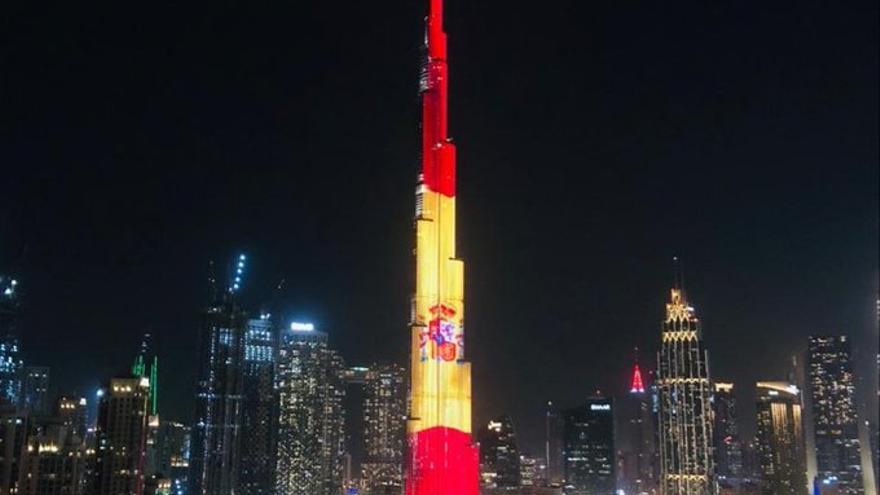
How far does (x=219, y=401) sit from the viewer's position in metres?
50.6

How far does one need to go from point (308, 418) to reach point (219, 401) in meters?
6.58

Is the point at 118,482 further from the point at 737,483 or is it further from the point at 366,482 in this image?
the point at 737,483

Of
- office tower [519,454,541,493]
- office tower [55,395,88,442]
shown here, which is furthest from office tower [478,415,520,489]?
office tower [55,395,88,442]

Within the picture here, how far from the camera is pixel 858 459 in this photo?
4597 centimetres

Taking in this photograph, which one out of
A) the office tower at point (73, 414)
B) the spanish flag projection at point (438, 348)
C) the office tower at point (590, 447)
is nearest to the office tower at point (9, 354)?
the office tower at point (73, 414)

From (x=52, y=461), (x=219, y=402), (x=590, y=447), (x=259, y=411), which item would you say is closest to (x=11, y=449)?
(x=52, y=461)

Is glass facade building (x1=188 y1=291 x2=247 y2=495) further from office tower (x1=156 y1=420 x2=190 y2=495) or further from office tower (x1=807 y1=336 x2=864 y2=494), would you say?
office tower (x1=807 y1=336 x2=864 y2=494)

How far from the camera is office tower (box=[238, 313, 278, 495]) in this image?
50.2 meters

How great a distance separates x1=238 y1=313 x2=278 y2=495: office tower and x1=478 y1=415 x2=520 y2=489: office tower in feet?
56.3

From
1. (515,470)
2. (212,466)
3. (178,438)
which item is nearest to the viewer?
(212,466)

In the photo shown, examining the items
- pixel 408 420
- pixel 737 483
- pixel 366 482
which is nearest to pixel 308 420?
pixel 366 482

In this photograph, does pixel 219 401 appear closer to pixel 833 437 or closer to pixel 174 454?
pixel 174 454

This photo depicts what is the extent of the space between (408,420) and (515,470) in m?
47.9

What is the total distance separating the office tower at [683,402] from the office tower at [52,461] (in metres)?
35.6
